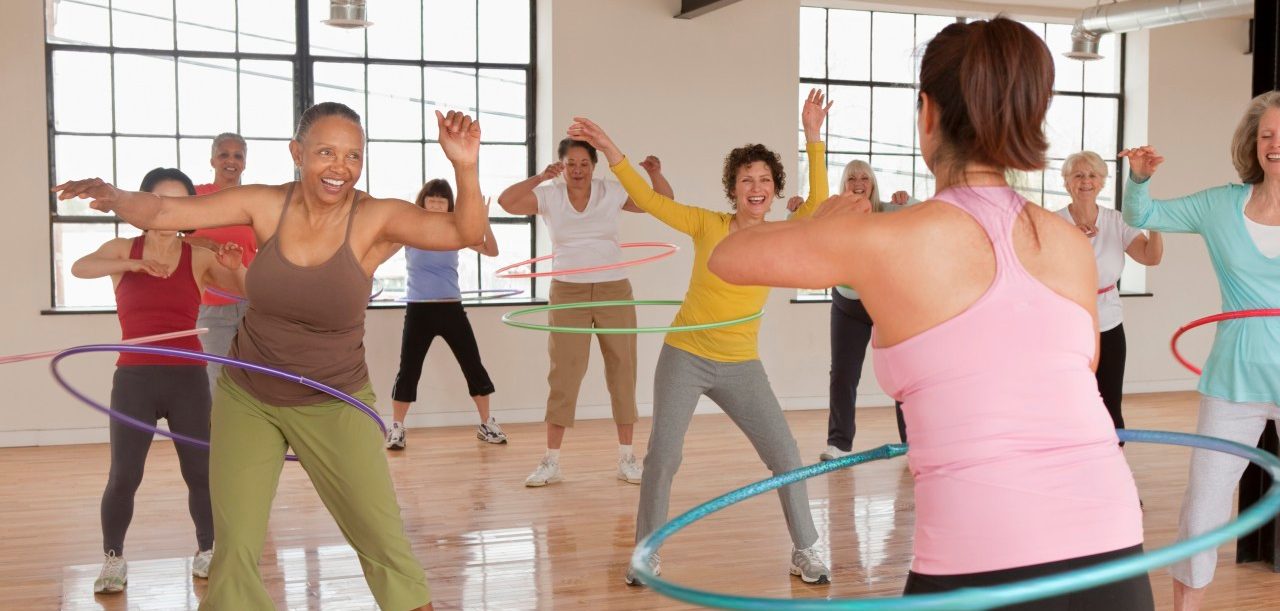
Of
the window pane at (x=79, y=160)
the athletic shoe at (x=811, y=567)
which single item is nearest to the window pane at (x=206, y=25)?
the window pane at (x=79, y=160)

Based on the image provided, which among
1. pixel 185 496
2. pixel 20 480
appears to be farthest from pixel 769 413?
pixel 20 480

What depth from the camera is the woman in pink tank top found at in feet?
5.13

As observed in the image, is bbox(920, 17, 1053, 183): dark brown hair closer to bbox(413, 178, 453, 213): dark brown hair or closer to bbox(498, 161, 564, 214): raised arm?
bbox(498, 161, 564, 214): raised arm

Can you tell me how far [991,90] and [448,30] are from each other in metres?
7.21

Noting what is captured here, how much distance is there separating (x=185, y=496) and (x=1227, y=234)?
15.9 ft

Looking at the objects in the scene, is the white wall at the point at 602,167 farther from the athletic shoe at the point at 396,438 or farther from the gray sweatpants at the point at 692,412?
the gray sweatpants at the point at 692,412

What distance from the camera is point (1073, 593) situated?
1609 millimetres

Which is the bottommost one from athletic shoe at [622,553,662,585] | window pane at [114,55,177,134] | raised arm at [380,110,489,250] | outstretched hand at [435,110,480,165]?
athletic shoe at [622,553,662,585]

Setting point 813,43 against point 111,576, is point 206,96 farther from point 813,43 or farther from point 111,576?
point 813,43

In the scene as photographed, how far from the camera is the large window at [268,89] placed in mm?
7652

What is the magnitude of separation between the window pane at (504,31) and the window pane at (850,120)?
263 cm

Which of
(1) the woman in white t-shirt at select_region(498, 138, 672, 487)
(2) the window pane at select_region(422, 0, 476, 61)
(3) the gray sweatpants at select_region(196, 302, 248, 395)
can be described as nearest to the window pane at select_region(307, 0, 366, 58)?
(2) the window pane at select_region(422, 0, 476, 61)

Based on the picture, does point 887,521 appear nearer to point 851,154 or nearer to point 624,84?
point 624,84

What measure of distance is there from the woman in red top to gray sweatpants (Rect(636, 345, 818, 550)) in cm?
158
